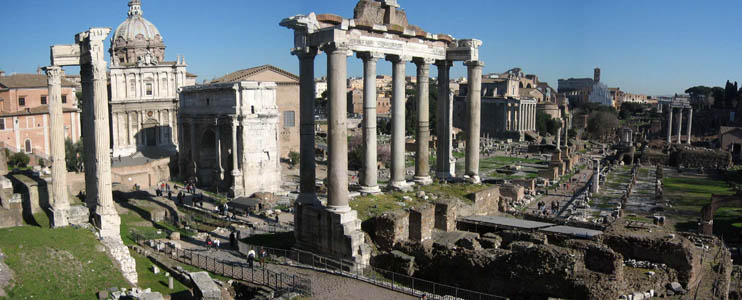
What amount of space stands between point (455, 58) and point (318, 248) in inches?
343

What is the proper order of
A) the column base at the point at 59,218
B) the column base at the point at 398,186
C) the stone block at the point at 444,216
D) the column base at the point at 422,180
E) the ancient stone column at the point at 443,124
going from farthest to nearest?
the ancient stone column at the point at 443,124 < the column base at the point at 422,180 < the column base at the point at 398,186 < the column base at the point at 59,218 < the stone block at the point at 444,216

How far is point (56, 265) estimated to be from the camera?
46.1ft

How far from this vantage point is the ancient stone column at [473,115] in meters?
20.2

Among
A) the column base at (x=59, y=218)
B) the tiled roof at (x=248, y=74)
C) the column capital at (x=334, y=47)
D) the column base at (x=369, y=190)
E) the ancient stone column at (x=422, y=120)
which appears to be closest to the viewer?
the column capital at (x=334, y=47)

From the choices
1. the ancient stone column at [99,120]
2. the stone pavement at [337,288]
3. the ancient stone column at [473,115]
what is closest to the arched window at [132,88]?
the ancient stone column at [99,120]

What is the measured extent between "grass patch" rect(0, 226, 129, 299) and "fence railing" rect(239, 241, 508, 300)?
13.6 ft

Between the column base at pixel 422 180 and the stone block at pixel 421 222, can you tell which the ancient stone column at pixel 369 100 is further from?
the stone block at pixel 421 222

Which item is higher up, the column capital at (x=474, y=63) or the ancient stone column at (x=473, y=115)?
the column capital at (x=474, y=63)

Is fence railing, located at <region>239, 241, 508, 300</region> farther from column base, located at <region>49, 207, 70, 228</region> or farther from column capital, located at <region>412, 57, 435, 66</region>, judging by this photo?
column capital, located at <region>412, 57, 435, 66</region>

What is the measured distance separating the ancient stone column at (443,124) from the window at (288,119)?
41.8 metres

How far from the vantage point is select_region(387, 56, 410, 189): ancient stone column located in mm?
18359

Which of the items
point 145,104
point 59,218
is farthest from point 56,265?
point 145,104

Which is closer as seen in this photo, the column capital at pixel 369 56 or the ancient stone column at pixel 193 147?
the column capital at pixel 369 56

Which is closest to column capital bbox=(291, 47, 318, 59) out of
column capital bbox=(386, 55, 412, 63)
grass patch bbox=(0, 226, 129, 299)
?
column capital bbox=(386, 55, 412, 63)
